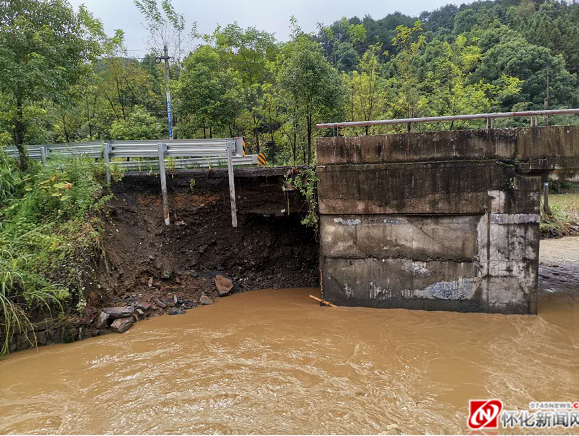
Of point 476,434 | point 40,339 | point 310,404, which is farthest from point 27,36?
point 476,434

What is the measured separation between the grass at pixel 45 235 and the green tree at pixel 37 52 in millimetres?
1604

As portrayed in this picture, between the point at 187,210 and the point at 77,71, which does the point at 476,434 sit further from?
the point at 77,71

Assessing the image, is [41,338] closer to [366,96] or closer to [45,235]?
[45,235]

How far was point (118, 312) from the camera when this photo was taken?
294 inches

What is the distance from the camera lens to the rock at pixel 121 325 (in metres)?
7.19

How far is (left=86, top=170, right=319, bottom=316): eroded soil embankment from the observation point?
905 cm

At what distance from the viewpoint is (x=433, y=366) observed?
5652 millimetres

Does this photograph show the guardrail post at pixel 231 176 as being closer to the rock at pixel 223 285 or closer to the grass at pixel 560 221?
the rock at pixel 223 285

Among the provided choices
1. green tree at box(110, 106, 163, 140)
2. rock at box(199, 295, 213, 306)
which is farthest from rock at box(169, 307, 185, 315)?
green tree at box(110, 106, 163, 140)

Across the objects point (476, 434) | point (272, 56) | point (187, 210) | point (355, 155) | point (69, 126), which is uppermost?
point (272, 56)

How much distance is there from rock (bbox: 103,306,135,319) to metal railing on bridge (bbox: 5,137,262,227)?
2.61m

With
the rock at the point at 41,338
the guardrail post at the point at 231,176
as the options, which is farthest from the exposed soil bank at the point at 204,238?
the rock at the point at 41,338

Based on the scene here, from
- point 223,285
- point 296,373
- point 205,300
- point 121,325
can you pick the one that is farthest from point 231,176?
point 296,373

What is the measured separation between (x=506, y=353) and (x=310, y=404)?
3665mm
